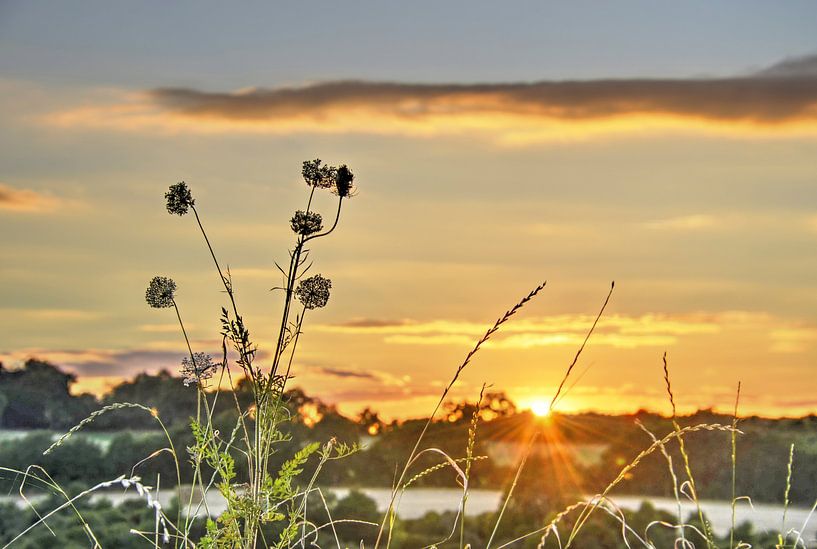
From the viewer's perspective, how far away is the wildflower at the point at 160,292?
85.3 inches

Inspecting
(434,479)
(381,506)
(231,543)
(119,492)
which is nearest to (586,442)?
(434,479)

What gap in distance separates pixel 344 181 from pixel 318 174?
11cm

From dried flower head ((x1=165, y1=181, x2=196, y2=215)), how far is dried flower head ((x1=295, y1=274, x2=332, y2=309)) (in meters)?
0.40

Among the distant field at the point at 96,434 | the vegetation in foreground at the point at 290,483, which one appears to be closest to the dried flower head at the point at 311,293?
the vegetation in foreground at the point at 290,483

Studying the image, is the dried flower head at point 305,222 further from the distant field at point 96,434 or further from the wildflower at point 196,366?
the distant field at point 96,434

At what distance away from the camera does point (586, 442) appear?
7.45m

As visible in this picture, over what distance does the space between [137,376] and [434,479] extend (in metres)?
2.29

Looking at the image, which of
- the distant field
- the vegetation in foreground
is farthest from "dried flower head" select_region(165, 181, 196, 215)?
the distant field

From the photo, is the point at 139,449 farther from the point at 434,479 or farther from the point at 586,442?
the point at 586,442

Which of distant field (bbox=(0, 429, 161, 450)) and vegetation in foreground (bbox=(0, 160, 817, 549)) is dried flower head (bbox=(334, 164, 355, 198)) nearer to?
vegetation in foreground (bbox=(0, 160, 817, 549))

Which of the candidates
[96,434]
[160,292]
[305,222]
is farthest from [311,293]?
[96,434]

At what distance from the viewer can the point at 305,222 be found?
6.40 ft

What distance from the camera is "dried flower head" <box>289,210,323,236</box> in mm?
1950

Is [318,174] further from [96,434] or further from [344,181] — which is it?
[96,434]
